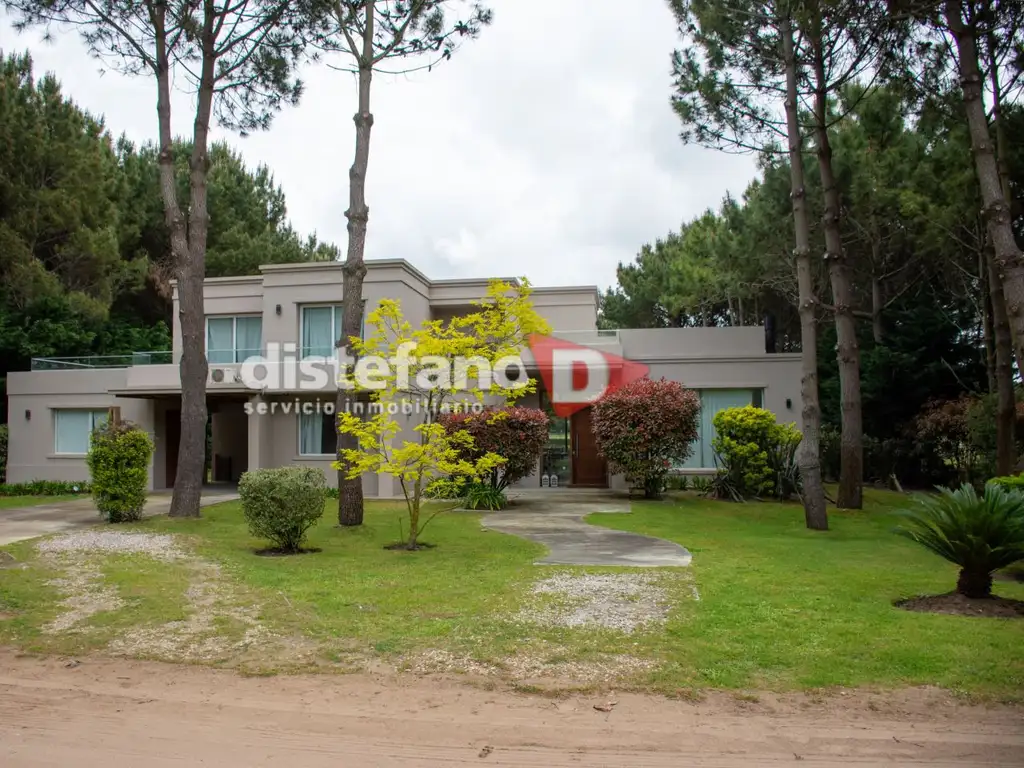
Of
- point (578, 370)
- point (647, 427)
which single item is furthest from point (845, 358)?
point (578, 370)

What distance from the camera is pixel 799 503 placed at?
16578 millimetres

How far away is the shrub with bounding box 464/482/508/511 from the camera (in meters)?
15.6

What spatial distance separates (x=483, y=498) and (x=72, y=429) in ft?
42.8

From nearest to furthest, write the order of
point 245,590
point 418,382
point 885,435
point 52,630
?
1. point 52,630
2. point 245,590
3. point 418,382
4. point 885,435

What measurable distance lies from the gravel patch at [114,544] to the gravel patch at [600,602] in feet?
16.3

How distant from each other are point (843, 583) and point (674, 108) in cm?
1162

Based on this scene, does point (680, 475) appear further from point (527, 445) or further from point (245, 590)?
point (245, 590)

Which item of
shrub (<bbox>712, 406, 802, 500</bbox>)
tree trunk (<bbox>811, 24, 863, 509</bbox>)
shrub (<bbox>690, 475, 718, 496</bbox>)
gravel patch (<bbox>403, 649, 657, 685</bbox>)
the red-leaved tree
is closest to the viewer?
gravel patch (<bbox>403, 649, 657, 685</bbox>)

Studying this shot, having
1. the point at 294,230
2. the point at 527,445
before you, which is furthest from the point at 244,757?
the point at 294,230

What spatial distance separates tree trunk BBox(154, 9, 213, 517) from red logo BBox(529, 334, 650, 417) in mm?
8118

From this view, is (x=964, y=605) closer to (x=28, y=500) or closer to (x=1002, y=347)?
(x=1002, y=347)

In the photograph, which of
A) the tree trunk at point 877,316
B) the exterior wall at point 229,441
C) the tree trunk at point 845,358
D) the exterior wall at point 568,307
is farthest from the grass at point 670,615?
the exterior wall at point 229,441

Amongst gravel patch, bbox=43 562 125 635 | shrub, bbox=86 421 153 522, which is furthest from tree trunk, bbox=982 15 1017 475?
shrub, bbox=86 421 153 522

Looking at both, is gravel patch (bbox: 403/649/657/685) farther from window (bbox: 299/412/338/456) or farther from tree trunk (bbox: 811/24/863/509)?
window (bbox: 299/412/338/456)
